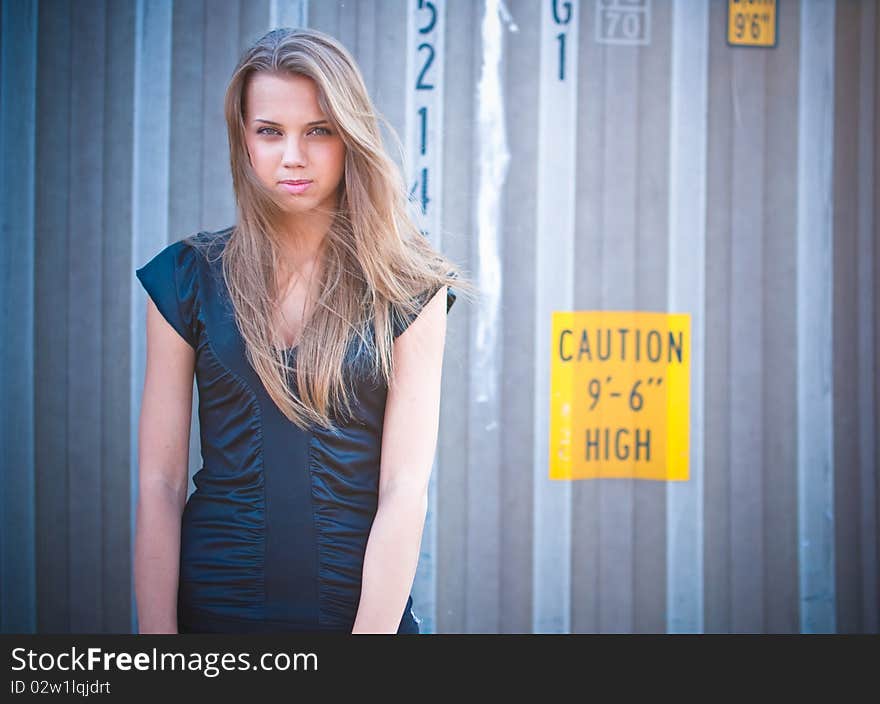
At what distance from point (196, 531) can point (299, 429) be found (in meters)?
0.31

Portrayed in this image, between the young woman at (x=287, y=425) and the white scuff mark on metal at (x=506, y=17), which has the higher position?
the white scuff mark on metal at (x=506, y=17)

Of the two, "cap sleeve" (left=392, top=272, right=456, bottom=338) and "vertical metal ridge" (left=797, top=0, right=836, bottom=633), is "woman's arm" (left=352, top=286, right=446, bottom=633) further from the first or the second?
"vertical metal ridge" (left=797, top=0, right=836, bottom=633)

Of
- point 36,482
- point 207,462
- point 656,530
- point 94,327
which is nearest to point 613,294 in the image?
point 656,530

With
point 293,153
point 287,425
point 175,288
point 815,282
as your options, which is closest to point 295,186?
point 293,153

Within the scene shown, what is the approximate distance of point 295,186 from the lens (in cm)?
157

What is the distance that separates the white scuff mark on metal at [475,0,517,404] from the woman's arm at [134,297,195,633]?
1.37 m

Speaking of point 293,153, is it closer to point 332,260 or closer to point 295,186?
point 295,186

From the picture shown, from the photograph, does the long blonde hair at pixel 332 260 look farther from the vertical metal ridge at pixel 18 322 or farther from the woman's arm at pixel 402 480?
the vertical metal ridge at pixel 18 322

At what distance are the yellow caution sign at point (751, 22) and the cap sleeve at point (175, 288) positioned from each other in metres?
2.26

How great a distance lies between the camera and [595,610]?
2.74 m

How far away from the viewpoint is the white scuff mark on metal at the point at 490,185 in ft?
8.87

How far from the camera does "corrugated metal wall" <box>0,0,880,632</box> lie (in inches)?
105

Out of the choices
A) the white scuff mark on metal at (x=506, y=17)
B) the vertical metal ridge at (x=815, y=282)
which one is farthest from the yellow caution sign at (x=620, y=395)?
the white scuff mark on metal at (x=506, y=17)

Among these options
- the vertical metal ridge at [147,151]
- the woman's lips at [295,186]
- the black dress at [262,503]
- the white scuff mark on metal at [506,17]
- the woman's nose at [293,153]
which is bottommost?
the black dress at [262,503]
